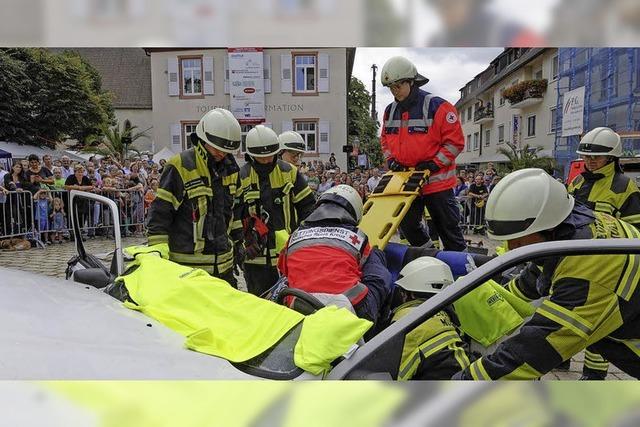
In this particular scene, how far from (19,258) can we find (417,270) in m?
7.21

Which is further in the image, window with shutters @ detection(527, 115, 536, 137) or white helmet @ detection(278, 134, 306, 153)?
white helmet @ detection(278, 134, 306, 153)

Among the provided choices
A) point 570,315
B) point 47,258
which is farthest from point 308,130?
point 47,258

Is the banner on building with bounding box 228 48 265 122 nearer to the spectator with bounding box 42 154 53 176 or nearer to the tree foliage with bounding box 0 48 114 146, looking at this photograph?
the tree foliage with bounding box 0 48 114 146

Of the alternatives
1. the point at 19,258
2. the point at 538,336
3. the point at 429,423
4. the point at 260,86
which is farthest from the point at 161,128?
the point at 19,258

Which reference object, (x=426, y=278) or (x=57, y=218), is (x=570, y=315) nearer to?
(x=426, y=278)

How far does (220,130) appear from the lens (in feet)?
9.89

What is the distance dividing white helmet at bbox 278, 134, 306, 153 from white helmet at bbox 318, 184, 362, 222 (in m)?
1.78

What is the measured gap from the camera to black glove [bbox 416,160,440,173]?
147 inches

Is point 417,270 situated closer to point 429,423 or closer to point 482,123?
point 429,423

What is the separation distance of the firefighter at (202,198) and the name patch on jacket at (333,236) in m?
0.85

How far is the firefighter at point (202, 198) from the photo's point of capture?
303cm

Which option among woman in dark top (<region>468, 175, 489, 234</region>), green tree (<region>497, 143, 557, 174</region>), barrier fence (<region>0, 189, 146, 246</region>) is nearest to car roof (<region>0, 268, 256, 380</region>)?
green tree (<region>497, 143, 557, 174</region>)

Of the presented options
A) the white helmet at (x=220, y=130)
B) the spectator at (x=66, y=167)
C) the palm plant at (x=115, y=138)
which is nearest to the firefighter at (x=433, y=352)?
the white helmet at (x=220, y=130)

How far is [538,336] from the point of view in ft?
5.58
